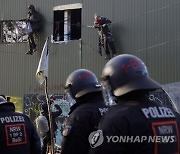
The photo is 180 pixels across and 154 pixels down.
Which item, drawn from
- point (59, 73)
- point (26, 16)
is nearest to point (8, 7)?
point (26, 16)

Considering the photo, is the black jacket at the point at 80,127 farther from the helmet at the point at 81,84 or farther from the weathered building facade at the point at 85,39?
the weathered building facade at the point at 85,39

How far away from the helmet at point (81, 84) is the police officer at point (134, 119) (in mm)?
1618

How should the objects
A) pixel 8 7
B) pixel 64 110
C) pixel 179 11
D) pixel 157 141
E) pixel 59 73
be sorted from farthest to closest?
pixel 8 7, pixel 59 73, pixel 64 110, pixel 179 11, pixel 157 141

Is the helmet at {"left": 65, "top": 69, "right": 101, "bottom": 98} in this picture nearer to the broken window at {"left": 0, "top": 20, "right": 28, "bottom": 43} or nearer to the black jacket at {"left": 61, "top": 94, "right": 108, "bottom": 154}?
the black jacket at {"left": 61, "top": 94, "right": 108, "bottom": 154}

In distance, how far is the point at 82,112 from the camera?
4508 mm

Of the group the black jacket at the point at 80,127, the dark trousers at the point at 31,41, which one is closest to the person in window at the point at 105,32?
the dark trousers at the point at 31,41

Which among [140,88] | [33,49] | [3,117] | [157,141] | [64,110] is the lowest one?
[64,110]

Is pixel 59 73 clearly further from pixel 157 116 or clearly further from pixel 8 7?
pixel 157 116

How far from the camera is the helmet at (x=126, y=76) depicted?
3.12m

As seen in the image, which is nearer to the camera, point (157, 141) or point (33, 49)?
point (157, 141)

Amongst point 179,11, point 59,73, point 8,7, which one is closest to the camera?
point 179,11

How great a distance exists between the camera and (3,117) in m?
5.90

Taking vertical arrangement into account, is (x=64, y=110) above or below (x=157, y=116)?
below

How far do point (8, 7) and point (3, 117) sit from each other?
1509 centimetres
